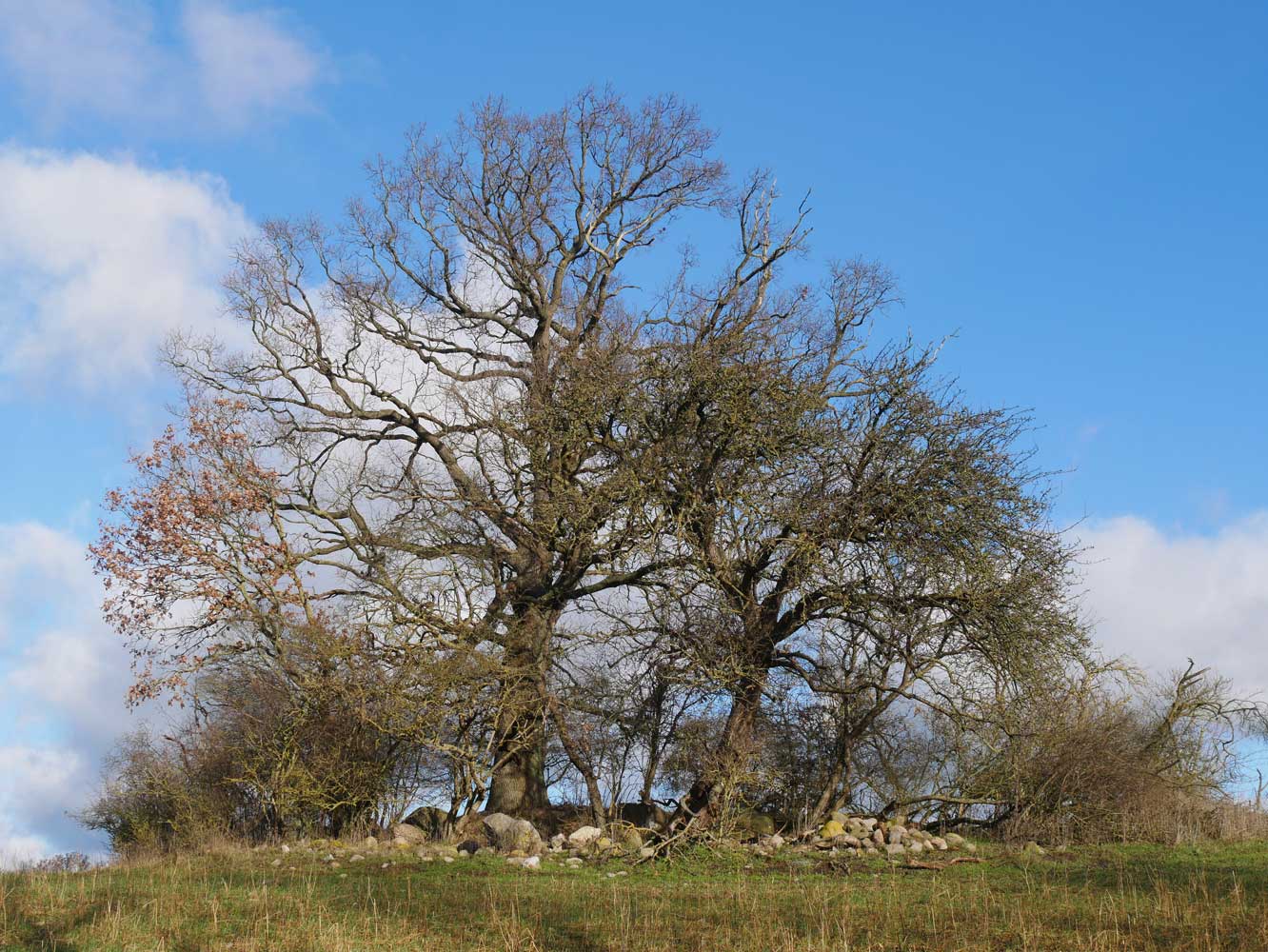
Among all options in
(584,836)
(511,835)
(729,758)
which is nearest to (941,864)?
(729,758)

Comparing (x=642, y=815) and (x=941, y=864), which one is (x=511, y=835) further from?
(x=941, y=864)

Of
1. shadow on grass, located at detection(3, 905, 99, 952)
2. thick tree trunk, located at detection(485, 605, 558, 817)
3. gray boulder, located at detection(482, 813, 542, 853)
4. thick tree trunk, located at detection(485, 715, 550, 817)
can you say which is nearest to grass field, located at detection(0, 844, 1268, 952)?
shadow on grass, located at detection(3, 905, 99, 952)

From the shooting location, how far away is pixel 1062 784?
A: 1627 centimetres

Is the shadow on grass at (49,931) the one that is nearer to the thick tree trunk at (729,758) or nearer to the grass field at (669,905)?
the grass field at (669,905)

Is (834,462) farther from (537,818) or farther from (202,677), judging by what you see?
(202,677)

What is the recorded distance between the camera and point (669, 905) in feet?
37.6

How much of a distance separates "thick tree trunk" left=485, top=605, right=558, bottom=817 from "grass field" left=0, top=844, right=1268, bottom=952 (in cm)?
306

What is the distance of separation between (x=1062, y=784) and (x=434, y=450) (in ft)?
40.6

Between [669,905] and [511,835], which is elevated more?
[511,835]

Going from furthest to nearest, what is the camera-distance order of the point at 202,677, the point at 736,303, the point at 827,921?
the point at 736,303, the point at 202,677, the point at 827,921

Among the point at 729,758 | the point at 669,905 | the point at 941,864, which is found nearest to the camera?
the point at 669,905

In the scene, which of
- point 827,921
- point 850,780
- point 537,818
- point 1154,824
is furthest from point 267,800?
point 1154,824

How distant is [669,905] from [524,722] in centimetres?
712

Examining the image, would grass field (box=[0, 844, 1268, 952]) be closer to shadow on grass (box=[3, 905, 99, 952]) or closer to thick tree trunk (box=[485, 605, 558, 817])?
shadow on grass (box=[3, 905, 99, 952])
